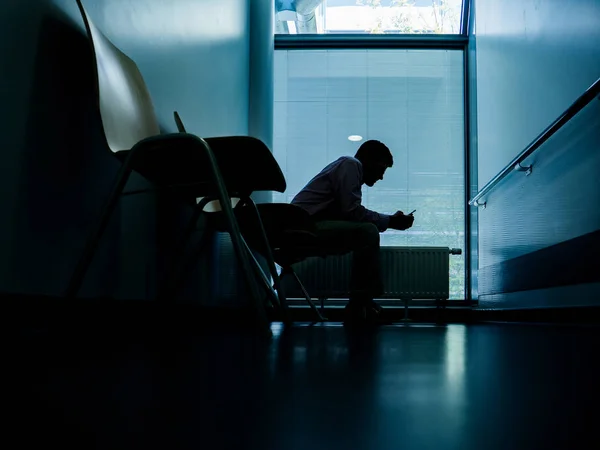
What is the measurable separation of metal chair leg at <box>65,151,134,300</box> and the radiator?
3.24 m

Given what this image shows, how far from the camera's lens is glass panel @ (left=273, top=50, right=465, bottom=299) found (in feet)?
16.4

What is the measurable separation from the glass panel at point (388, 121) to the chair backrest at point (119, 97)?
3.32m

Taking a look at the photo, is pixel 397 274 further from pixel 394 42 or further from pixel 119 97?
pixel 119 97

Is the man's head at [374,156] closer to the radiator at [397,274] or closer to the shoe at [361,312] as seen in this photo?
the shoe at [361,312]

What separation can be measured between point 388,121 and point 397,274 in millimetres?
1408

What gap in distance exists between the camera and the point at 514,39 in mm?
3787

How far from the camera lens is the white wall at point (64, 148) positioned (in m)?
1.18

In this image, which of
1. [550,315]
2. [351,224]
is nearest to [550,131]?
[550,315]

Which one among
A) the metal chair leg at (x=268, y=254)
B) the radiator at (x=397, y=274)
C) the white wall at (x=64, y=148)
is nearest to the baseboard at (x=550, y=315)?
the radiator at (x=397, y=274)

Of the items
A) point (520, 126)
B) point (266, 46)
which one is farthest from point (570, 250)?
point (266, 46)

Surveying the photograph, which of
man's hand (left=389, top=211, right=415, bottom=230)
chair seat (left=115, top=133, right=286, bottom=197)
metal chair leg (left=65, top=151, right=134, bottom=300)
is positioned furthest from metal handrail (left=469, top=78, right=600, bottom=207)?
metal chair leg (left=65, top=151, right=134, bottom=300)

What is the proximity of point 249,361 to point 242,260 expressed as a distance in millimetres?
708

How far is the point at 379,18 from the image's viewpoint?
205 inches

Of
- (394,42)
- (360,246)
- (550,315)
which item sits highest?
(394,42)
